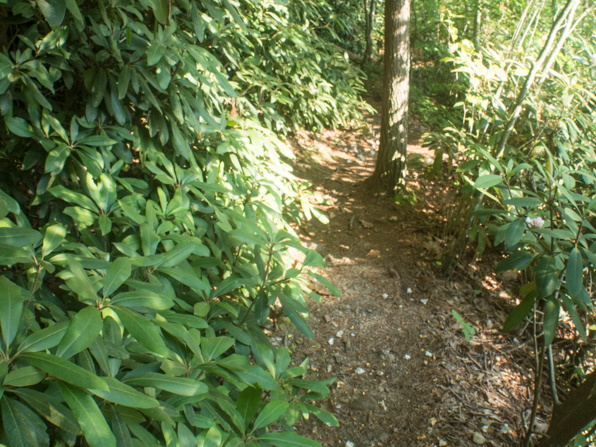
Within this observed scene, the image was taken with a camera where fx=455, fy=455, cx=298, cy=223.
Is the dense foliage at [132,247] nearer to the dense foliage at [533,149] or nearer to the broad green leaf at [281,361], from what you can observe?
the broad green leaf at [281,361]

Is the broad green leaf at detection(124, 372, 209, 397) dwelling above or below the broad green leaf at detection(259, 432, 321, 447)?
above

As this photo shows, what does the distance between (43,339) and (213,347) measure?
0.55 metres

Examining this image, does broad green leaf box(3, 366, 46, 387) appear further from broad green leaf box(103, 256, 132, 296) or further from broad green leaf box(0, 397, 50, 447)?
broad green leaf box(103, 256, 132, 296)

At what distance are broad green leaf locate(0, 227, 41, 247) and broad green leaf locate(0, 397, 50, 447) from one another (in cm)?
43

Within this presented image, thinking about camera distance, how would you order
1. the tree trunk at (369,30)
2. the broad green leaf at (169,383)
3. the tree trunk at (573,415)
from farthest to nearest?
the tree trunk at (369,30), the tree trunk at (573,415), the broad green leaf at (169,383)

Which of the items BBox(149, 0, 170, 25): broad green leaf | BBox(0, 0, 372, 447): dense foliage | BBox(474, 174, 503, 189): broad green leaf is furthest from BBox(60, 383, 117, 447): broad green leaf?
BBox(474, 174, 503, 189): broad green leaf

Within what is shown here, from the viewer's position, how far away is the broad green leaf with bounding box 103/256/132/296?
3.64ft

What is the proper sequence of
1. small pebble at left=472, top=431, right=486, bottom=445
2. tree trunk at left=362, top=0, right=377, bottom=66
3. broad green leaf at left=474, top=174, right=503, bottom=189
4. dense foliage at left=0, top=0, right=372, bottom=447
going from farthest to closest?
tree trunk at left=362, top=0, right=377, bottom=66, small pebble at left=472, top=431, right=486, bottom=445, broad green leaf at left=474, top=174, right=503, bottom=189, dense foliage at left=0, top=0, right=372, bottom=447

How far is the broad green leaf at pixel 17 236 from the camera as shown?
3.70 feet

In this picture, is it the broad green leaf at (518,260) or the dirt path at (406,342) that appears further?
the dirt path at (406,342)

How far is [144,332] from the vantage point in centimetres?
100

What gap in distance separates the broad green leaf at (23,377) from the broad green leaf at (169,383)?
24 cm

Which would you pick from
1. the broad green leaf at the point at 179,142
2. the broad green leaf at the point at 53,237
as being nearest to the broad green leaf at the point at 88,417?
the broad green leaf at the point at 53,237

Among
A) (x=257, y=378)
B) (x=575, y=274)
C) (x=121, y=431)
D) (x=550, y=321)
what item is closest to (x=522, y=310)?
(x=550, y=321)
